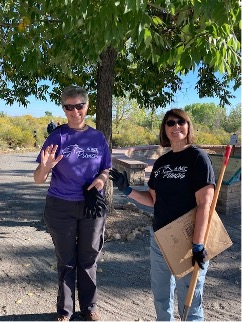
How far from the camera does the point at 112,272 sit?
3959mm

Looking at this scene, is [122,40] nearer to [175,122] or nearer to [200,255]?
[175,122]

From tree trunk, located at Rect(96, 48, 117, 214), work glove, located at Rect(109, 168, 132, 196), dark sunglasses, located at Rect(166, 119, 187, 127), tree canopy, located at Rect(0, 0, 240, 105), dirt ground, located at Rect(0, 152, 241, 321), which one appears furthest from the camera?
tree trunk, located at Rect(96, 48, 117, 214)

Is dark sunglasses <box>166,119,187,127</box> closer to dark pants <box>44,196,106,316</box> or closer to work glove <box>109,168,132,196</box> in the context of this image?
work glove <box>109,168,132,196</box>

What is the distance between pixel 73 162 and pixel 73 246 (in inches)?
26.4

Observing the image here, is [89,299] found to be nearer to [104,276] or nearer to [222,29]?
[104,276]

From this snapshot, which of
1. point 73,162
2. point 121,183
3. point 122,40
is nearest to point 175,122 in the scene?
point 121,183

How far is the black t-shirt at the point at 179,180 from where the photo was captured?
7.13 feet

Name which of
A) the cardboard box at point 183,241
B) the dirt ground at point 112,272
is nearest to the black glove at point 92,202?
the cardboard box at point 183,241

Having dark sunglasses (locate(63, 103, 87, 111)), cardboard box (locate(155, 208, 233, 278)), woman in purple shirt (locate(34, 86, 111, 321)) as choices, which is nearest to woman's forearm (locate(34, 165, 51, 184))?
woman in purple shirt (locate(34, 86, 111, 321))

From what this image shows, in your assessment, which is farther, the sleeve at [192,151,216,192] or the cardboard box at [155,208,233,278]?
the cardboard box at [155,208,233,278]

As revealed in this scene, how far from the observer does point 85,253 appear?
2.88 metres

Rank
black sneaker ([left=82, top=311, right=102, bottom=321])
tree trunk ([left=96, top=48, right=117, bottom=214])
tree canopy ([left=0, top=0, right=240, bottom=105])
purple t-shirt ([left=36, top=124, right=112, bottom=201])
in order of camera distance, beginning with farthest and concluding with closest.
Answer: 1. tree trunk ([left=96, top=48, right=117, bottom=214])
2. black sneaker ([left=82, top=311, right=102, bottom=321])
3. purple t-shirt ([left=36, top=124, right=112, bottom=201])
4. tree canopy ([left=0, top=0, right=240, bottom=105])

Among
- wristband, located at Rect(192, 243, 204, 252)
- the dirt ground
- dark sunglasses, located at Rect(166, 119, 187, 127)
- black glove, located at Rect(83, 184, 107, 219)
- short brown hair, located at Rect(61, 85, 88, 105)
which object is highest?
short brown hair, located at Rect(61, 85, 88, 105)

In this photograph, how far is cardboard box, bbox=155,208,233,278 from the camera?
88.7 inches
